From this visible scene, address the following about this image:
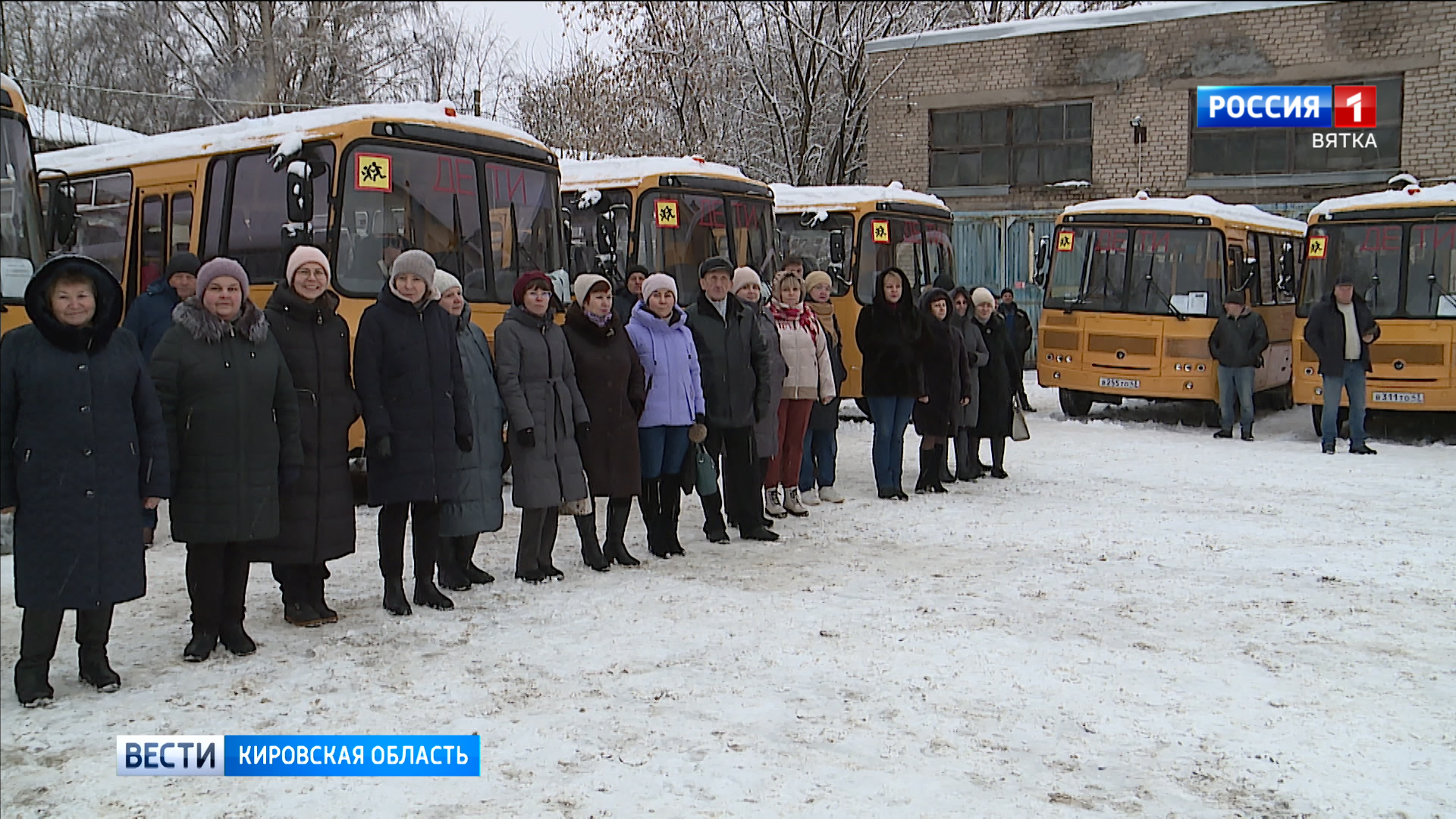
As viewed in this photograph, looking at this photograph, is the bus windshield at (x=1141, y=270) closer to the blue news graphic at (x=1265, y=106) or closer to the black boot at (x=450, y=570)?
the blue news graphic at (x=1265, y=106)

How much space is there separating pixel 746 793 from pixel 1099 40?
23.1m

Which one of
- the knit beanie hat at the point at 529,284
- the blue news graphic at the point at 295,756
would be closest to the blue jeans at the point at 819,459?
the knit beanie hat at the point at 529,284

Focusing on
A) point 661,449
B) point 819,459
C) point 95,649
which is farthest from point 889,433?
point 95,649

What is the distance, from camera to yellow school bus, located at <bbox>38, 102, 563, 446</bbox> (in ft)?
30.0

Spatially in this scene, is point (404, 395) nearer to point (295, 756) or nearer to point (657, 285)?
point (657, 285)

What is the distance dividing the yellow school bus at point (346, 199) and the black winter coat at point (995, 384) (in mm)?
3799

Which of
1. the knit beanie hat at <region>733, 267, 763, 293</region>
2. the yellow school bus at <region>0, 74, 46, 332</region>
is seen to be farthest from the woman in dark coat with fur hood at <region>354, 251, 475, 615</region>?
the yellow school bus at <region>0, 74, 46, 332</region>

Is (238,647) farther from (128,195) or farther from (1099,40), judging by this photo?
(1099,40)

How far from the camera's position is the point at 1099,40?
24.5 metres

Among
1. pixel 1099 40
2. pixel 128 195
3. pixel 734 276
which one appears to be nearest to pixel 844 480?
pixel 734 276

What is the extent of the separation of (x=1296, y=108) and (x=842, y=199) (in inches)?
464

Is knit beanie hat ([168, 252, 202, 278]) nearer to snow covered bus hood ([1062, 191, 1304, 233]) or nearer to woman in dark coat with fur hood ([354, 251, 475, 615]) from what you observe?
woman in dark coat with fur hood ([354, 251, 475, 615])

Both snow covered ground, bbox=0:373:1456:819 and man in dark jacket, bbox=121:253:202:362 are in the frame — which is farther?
man in dark jacket, bbox=121:253:202:362

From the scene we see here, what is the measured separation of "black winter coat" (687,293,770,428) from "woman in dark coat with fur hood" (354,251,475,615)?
2.04m
